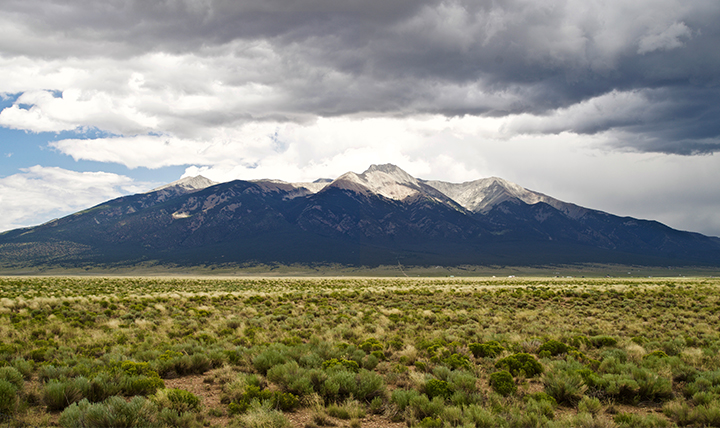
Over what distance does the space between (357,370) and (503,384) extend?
3.90 m

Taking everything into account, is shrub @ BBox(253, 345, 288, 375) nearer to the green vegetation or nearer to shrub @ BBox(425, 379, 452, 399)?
the green vegetation

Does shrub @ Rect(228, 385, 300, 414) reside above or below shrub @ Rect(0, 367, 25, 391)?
below

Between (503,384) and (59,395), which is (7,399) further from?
(503,384)

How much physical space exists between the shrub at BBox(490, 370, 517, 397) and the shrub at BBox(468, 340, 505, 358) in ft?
8.15

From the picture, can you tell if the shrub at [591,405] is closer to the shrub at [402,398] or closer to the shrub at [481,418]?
the shrub at [481,418]

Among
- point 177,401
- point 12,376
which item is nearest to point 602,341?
point 177,401

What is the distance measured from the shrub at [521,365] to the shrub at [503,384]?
1.13m

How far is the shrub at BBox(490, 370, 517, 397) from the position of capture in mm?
9000

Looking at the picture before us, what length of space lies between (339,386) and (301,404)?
3.16 feet

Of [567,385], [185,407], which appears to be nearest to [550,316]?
[567,385]

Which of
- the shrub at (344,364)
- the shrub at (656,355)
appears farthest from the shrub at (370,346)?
the shrub at (656,355)

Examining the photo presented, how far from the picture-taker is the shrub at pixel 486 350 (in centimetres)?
1212

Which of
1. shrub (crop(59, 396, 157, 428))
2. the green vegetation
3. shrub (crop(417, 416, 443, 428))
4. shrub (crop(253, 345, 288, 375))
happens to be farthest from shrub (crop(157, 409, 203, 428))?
shrub (crop(417, 416, 443, 428))

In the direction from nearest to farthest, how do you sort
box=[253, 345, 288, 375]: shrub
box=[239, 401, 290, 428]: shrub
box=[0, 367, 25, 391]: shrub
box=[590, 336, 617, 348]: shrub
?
box=[239, 401, 290, 428]: shrub
box=[0, 367, 25, 391]: shrub
box=[253, 345, 288, 375]: shrub
box=[590, 336, 617, 348]: shrub
